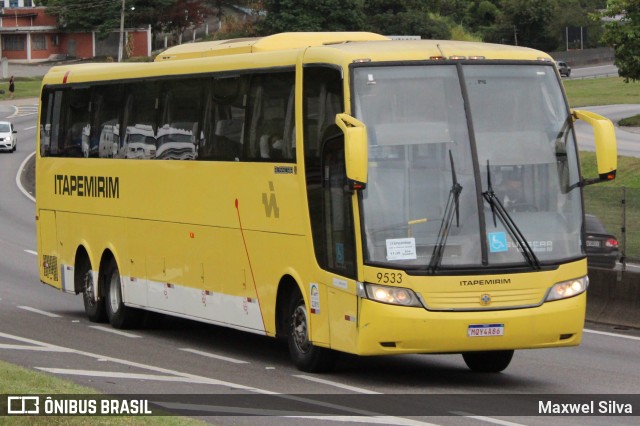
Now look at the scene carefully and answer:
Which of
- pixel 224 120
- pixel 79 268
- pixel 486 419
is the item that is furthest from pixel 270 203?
pixel 79 268

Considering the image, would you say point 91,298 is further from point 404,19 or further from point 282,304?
point 404,19

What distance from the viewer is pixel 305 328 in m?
14.9

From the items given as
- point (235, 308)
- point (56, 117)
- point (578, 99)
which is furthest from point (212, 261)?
point (578, 99)

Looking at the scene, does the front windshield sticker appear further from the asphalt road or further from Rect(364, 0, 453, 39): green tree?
Rect(364, 0, 453, 39): green tree

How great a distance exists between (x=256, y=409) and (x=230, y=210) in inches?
188

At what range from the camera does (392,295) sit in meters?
13.3

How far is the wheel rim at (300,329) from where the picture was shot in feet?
48.8

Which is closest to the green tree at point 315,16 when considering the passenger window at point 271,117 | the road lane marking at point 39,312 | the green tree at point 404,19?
the green tree at point 404,19

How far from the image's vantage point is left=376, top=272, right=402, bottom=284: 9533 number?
43.5 ft

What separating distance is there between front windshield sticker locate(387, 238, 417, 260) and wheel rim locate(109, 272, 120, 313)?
26.5 feet

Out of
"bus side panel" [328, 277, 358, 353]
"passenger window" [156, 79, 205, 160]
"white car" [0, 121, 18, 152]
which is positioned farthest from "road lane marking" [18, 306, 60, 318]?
"white car" [0, 121, 18, 152]

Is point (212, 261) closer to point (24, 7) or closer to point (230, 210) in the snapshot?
point (230, 210)

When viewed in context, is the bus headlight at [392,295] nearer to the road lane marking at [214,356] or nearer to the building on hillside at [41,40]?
the road lane marking at [214,356]

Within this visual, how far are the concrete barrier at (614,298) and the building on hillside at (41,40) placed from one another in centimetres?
10139
